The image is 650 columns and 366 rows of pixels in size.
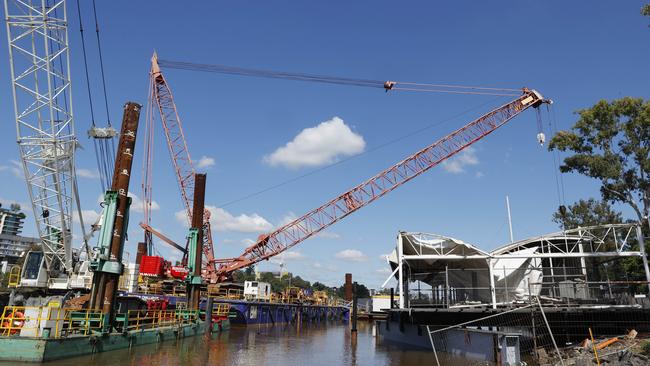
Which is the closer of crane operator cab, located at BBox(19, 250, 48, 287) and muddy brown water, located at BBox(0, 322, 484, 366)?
muddy brown water, located at BBox(0, 322, 484, 366)

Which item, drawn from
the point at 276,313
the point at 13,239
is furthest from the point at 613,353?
the point at 13,239

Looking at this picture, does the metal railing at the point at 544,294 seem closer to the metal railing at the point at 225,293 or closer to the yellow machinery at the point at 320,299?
the metal railing at the point at 225,293

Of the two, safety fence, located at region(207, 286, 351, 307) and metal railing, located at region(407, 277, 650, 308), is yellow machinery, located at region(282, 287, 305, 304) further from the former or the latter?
metal railing, located at region(407, 277, 650, 308)

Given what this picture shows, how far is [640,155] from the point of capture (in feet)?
80.7

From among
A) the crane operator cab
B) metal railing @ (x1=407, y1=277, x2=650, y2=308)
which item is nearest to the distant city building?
the crane operator cab

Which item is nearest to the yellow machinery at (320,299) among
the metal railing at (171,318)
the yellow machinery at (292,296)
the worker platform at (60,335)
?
the yellow machinery at (292,296)

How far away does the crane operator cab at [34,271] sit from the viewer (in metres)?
29.3

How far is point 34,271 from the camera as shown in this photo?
1162 inches

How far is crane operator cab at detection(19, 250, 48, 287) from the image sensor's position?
29.3 metres

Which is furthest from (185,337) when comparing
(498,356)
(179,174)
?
(179,174)

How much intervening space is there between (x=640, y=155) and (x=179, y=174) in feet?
176

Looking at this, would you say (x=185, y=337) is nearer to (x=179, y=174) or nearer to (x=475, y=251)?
(x=475, y=251)

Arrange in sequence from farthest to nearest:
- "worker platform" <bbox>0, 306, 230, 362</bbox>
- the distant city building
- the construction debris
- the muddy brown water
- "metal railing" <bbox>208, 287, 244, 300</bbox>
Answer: the distant city building
"metal railing" <bbox>208, 287, 244, 300</bbox>
the muddy brown water
"worker platform" <bbox>0, 306, 230, 362</bbox>
the construction debris

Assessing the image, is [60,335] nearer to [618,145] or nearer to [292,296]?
[618,145]
